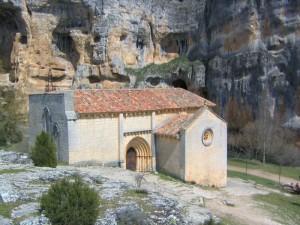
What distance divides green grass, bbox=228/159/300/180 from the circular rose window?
9425mm

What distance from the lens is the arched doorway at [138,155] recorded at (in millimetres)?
27203

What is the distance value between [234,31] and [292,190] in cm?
2278

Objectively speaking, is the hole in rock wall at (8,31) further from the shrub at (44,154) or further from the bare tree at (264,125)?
the shrub at (44,154)

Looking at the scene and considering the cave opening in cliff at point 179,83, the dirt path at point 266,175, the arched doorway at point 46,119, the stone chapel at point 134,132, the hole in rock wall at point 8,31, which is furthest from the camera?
the cave opening in cliff at point 179,83

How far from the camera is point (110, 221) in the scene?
496 inches

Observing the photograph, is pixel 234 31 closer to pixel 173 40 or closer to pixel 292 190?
pixel 173 40

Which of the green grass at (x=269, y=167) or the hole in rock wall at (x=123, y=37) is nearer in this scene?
the green grass at (x=269, y=167)

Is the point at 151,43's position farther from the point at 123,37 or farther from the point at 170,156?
the point at 170,156

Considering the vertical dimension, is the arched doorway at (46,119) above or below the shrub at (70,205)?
above

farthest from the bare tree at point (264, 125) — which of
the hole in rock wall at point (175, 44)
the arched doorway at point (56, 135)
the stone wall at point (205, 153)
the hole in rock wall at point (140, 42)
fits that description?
the hole in rock wall at point (140, 42)

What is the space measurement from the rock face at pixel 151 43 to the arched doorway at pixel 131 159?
17.5 meters

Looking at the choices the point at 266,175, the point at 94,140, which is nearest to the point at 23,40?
the point at 94,140

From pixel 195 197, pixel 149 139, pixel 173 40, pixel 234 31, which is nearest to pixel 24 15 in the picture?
pixel 173 40

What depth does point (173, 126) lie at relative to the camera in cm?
2669
